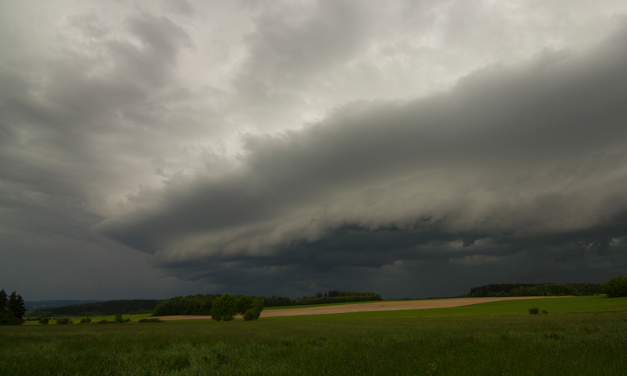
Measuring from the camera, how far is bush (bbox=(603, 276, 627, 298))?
93.4m

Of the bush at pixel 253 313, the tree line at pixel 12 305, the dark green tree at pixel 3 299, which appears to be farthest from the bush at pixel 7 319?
the bush at pixel 253 313

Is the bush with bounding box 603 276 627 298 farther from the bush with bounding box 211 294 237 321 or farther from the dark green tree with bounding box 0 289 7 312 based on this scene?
the dark green tree with bounding box 0 289 7 312

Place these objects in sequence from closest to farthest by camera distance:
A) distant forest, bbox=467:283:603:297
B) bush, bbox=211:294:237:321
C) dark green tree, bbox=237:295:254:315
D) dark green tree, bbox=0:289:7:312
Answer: bush, bbox=211:294:237:321 < dark green tree, bbox=0:289:7:312 < dark green tree, bbox=237:295:254:315 < distant forest, bbox=467:283:603:297

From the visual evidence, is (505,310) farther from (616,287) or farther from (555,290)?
(555,290)

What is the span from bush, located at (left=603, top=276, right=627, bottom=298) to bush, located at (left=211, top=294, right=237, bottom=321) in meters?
125

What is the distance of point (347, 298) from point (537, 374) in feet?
565

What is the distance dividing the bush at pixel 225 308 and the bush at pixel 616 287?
125 m

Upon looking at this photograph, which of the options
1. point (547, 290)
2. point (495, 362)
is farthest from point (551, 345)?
point (547, 290)

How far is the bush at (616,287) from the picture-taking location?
93.4 m

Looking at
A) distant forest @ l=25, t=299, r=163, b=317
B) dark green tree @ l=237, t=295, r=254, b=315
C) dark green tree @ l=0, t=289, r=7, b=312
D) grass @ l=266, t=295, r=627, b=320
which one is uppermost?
dark green tree @ l=0, t=289, r=7, b=312

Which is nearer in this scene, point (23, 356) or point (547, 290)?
point (23, 356)

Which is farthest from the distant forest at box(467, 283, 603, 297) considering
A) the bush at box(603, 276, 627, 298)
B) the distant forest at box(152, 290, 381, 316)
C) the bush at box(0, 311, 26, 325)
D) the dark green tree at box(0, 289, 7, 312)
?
the dark green tree at box(0, 289, 7, 312)

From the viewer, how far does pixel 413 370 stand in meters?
8.16

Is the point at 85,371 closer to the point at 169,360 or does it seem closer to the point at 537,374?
the point at 169,360
